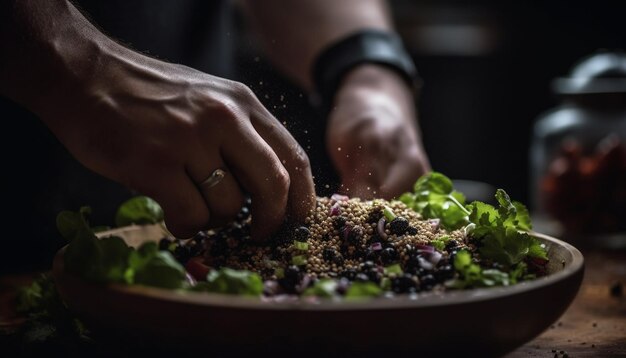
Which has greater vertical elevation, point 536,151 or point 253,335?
point 536,151

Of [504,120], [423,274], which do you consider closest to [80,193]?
[423,274]

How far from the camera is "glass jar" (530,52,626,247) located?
1975 mm

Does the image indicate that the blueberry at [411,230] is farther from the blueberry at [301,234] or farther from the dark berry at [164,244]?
the dark berry at [164,244]

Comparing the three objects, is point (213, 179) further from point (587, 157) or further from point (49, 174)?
point (587, 157)

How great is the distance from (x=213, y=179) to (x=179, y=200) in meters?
0.05

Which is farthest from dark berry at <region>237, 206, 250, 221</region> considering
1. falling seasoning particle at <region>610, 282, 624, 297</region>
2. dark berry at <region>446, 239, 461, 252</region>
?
falling seasoning particle at <region>610, 282, 624, 297</region>

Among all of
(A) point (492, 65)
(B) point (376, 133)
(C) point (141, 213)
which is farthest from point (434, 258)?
(A) point (492, 65)

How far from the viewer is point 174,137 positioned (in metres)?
0.91

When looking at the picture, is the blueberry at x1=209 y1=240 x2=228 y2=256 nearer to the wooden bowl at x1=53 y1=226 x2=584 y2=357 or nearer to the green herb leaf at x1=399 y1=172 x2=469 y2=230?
the wooden bowl at x1=53 y1=226 x2=584 y2=357

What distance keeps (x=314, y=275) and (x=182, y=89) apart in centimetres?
30

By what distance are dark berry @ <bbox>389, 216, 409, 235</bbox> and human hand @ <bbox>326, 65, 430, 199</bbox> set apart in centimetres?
32

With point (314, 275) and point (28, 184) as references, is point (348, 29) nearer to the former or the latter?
point (28, 184)

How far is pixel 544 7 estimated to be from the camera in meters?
4.46

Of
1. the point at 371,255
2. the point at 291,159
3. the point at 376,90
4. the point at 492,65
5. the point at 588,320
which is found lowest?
the point at 588,320
